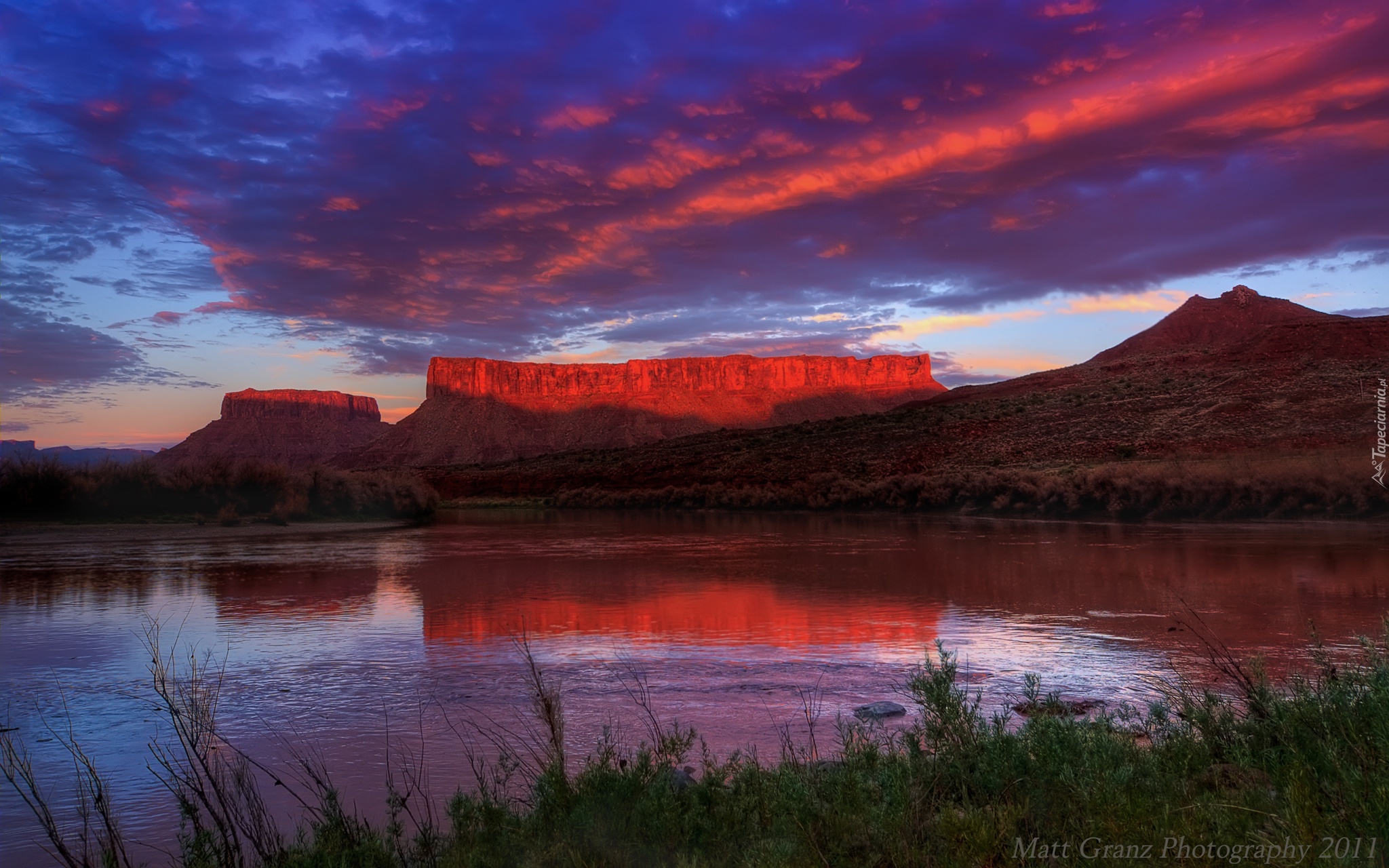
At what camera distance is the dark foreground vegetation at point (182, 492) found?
74.1ft

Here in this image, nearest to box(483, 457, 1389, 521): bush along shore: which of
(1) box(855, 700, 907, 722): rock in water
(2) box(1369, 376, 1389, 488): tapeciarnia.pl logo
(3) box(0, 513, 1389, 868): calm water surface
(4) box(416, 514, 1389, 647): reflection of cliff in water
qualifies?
(2) box(1369, 376, 1389, 488): tapeciarnia.pl logo

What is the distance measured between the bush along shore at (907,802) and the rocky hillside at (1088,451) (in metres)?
21.3

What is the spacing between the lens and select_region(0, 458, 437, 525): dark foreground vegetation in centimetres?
2259

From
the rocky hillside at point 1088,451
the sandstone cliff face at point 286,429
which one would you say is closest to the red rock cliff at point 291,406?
the sandstone cliff face at point 286,429

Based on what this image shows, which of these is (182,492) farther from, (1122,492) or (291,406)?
(291,406)

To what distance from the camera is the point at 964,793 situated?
3902mm

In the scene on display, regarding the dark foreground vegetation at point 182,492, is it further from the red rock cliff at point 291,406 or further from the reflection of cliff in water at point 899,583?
the red rock cliff at point 291,406

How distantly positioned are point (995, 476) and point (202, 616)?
90.1 feet

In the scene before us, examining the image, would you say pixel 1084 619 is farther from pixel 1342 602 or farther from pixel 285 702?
pixel 285 702

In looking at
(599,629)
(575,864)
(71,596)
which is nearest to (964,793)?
(575,864)

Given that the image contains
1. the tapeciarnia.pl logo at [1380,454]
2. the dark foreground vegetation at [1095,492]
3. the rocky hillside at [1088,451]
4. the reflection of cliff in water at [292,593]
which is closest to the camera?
the reflection of cliff in water at [292,593]

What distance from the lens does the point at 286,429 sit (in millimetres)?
136625

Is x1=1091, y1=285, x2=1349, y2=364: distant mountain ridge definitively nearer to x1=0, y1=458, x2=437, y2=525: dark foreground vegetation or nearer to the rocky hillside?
the rocky hillside

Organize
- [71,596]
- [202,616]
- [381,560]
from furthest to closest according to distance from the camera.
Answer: [381,560] → [71,596] → [202,616]
